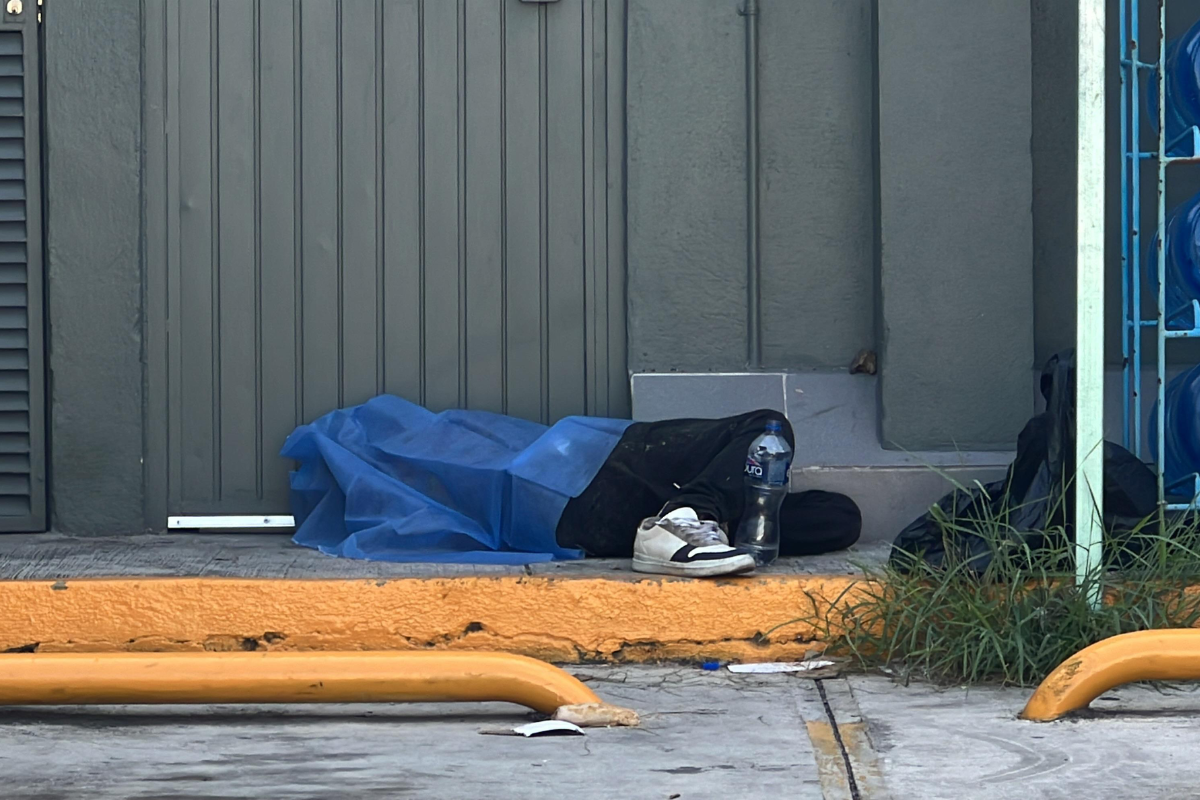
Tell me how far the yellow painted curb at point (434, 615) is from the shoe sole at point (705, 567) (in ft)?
0.11

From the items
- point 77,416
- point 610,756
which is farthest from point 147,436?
point 610,756

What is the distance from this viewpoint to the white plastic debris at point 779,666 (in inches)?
141

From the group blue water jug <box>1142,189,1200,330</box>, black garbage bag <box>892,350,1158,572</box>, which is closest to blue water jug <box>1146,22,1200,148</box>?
blue water jug <box>1142,189,1200,330</box>

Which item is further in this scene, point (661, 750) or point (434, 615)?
point (434, 615)

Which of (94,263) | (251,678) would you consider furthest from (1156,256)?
(94,263)

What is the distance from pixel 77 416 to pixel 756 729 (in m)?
2.58

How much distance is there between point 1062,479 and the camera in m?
3.62

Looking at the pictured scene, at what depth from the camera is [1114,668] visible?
9.60 feet

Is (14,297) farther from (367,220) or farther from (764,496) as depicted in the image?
(764,496)

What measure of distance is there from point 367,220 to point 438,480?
956 mm

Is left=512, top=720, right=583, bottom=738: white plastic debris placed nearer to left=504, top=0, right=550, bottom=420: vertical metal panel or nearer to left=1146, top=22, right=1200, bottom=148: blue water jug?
left=504, top=0, right=550, bottom=420: vertical metal panel

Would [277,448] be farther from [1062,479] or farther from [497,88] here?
[1062,479]

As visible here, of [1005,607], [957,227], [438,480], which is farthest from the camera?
[957,227]

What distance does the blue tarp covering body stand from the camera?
4039 mm
